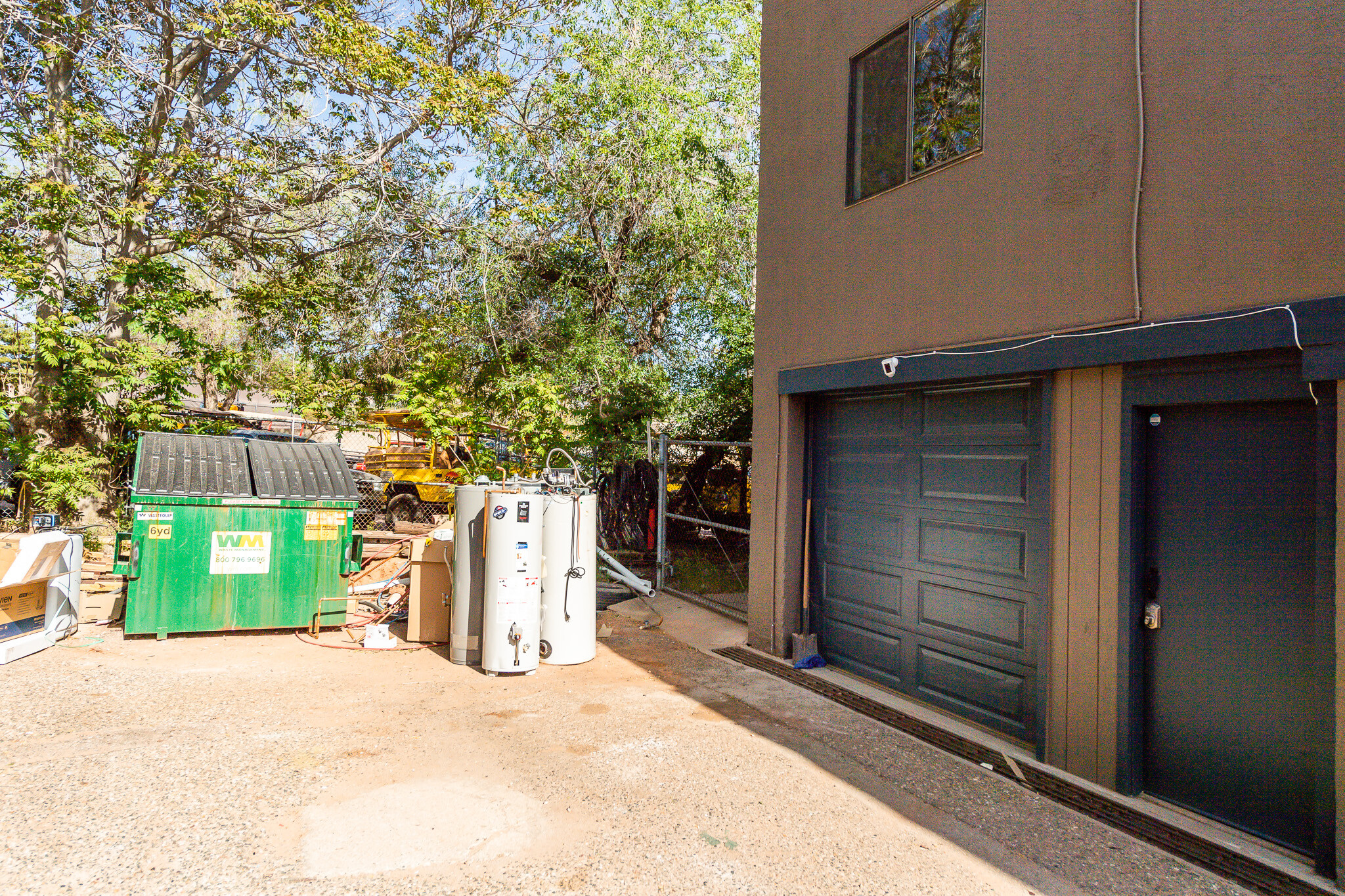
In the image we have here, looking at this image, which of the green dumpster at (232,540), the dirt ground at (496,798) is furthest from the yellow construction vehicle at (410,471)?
the dirt ground at (496,798)

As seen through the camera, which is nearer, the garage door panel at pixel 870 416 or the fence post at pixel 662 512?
the garage door panel at pixel 870 416

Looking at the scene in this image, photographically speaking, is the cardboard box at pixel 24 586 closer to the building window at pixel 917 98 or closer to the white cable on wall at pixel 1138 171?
the building window at pixel 917 98

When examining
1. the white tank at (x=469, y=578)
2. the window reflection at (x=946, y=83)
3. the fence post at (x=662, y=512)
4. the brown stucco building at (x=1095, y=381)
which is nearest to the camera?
the brown stucco building at (x=1095, y=381)

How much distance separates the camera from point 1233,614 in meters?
3.77

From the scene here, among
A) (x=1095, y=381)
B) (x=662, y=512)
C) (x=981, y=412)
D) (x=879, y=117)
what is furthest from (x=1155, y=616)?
(x=662, y=512)

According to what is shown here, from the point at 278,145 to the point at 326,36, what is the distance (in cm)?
225

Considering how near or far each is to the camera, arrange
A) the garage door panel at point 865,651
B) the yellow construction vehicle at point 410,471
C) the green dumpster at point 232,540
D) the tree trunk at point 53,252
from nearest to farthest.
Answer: the garage door panel at point 865,651 < the green dumpster at point 232,540 < the tree trunk at point 53,252 < the yellow construction vehicle at point 410,471

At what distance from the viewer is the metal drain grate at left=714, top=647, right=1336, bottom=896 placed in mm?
3293

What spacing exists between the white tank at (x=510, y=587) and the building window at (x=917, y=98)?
3972mm

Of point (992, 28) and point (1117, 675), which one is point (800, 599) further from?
point (992, 28)

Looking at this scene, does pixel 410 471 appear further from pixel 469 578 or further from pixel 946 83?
pixel 946 83

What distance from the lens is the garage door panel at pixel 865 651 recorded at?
5.86 meters

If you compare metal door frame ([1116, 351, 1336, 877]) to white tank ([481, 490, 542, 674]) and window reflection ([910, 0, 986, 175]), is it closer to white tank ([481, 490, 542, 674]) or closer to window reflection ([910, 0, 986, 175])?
window reflection ([910, 0, 986, 175])

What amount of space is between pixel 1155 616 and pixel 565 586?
173 inches
